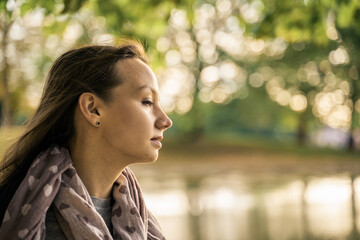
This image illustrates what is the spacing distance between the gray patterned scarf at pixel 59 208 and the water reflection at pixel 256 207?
482 cm

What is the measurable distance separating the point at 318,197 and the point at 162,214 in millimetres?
3747

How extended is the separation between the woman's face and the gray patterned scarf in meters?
0.16

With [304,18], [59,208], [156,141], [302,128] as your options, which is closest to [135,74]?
[156,141]

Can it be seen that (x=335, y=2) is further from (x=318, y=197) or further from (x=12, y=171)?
(x=318, y=197)

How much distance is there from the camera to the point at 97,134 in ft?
4.91

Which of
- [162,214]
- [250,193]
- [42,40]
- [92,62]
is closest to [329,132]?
[42,40]

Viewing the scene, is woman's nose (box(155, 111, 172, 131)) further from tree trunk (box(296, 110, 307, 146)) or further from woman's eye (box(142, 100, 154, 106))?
tree trunk (box(296, 110, 307, 146))

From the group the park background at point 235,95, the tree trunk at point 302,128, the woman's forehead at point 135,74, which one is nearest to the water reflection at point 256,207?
the park background at point 235,95

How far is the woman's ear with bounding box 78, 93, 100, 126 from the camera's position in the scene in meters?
1.48

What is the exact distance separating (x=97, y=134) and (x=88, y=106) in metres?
0.10

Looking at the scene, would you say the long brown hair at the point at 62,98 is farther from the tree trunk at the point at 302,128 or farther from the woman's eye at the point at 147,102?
the tree trunk at the point at 302,128

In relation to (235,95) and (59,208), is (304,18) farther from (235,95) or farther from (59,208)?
(235,95)

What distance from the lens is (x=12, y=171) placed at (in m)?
1.52

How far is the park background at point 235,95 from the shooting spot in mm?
5359
